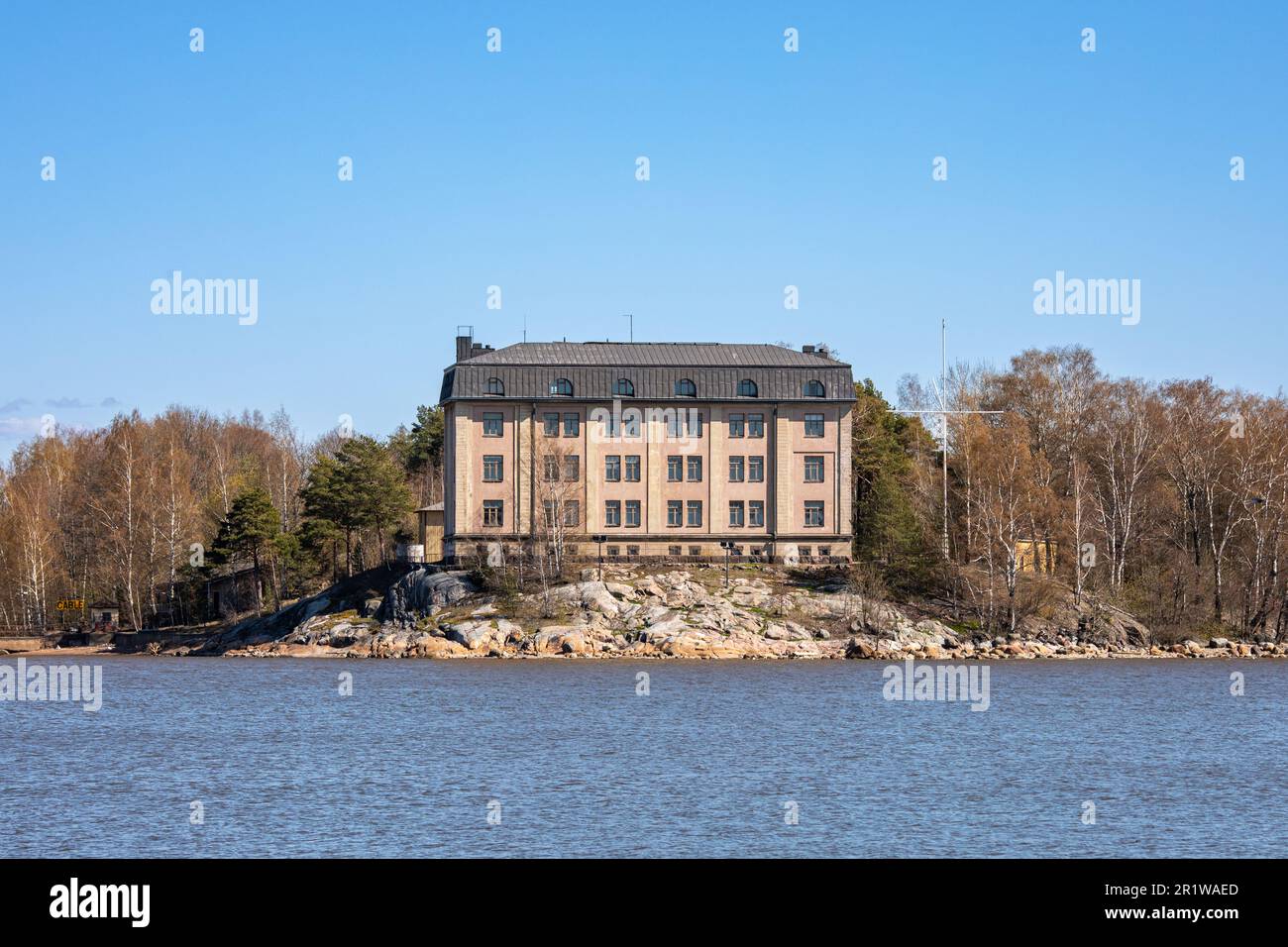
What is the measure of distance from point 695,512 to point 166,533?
35089mm

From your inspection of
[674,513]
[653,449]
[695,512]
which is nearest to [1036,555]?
[695,512]

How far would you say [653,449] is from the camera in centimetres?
8806

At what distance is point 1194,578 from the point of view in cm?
8481

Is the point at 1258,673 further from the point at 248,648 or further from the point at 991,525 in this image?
the point at 248,648

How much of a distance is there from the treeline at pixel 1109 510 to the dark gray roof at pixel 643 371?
790 cm

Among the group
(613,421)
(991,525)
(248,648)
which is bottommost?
(248,648)

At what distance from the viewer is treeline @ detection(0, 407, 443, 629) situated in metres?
96.7

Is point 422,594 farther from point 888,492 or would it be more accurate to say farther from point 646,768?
point 646,768

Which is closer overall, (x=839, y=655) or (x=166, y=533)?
(x=839, y=655)

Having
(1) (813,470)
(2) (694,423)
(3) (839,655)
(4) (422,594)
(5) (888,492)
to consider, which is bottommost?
(3) (839,655)

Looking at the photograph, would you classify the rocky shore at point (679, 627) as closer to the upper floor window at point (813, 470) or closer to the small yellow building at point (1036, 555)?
the small yellow building at point (1036, 555)

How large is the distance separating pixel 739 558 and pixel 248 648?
28488 mm
